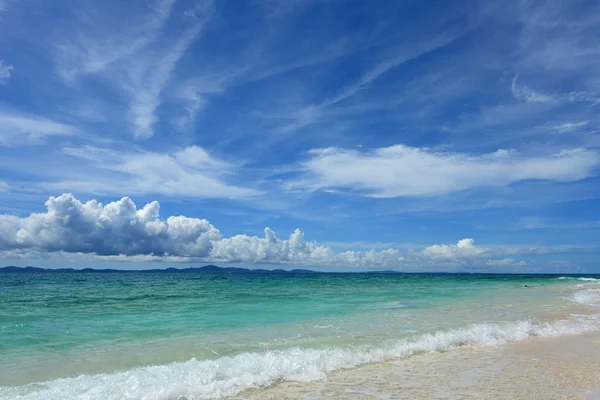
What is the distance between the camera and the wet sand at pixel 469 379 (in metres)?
7.67

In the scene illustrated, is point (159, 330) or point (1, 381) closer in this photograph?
point (1, 381)

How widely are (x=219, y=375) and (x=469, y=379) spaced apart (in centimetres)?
519

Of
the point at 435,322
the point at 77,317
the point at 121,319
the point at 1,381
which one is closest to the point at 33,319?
the point at 77,317

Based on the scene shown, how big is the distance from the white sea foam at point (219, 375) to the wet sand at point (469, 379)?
438 mm

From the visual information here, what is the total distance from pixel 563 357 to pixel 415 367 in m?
4.07

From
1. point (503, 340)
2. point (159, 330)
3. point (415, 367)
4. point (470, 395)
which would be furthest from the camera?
point (159, 330)

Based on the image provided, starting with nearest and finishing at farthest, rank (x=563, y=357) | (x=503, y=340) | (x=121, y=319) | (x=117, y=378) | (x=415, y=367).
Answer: (x=117, y=378), (x=415, y=367), (x=563, y=357), (x=503, y=340), (x=121, y=319)

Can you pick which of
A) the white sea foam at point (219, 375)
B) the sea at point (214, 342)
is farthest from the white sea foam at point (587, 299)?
the white sea foam at point (219, 375)

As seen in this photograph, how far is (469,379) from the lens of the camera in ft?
28.4

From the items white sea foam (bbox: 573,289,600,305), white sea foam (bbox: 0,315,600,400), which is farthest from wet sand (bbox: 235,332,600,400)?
white sea foam (bbox: 573,289,600,305)

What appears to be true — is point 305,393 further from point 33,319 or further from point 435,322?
point 33,319

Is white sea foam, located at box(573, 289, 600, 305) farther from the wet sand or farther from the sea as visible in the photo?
the wet sand

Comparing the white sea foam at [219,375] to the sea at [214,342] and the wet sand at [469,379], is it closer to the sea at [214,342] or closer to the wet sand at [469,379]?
the sea at [214,342]

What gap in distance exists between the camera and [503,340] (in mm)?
13453
